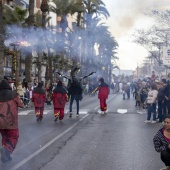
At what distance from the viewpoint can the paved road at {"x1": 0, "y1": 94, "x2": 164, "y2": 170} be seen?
412 inches

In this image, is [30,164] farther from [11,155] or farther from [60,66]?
[60,66]

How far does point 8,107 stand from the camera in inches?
435

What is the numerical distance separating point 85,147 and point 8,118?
8.94ft

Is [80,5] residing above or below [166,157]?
above

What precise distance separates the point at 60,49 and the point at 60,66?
1021cm

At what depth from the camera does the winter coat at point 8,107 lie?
10.9 m

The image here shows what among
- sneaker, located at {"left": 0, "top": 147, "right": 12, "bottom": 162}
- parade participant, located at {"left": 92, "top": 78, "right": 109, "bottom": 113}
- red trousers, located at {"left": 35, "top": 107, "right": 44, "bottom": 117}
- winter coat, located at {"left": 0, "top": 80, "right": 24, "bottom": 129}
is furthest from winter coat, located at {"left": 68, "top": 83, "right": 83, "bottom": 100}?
sneaker, located at {"left": 0, "top": 147, "right": 12, "bottom": 162}

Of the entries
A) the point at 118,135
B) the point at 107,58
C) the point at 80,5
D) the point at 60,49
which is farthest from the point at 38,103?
the point at 107,58

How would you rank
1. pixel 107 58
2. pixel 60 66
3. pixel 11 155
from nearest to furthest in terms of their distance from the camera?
pixel 11 155
pixel 60 66
pixel 107 58

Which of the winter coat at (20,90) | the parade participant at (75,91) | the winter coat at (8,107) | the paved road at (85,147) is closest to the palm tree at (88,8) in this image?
the winter coat at (20,90)

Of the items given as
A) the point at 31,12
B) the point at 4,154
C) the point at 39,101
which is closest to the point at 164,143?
the point at 4,154

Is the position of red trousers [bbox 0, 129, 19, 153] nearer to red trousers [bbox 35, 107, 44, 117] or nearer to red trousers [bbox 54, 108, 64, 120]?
red trousers [bbox 54, 108, 64, 120]

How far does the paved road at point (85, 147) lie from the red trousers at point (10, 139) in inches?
12.4

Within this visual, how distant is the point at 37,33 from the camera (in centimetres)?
4747
